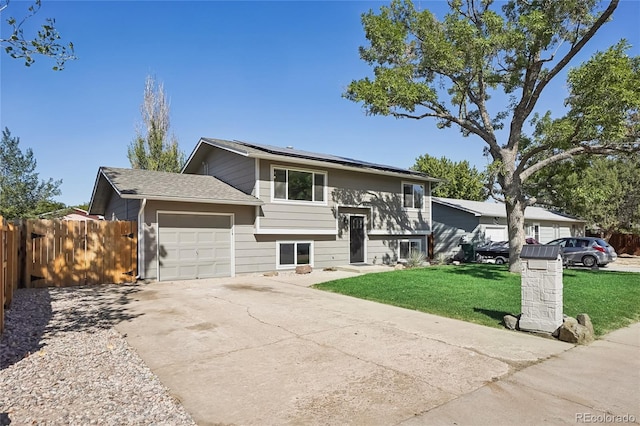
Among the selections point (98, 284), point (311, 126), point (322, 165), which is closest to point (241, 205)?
point (322, 165)

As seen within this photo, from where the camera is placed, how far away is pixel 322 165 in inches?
592

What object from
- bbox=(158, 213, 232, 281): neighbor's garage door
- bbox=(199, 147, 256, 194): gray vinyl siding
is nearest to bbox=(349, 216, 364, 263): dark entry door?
bbox=(199, 147, 256, 194): gray vinyl siding

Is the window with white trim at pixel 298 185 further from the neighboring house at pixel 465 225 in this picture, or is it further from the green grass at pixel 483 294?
the neighboring house at pixel 465 225

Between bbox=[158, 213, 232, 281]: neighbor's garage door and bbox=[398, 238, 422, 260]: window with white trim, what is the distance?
30.0ft

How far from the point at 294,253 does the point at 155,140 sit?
1934 cm

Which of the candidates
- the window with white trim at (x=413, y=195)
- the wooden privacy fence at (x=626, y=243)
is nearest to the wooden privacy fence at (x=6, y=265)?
the window with white trim at (x=413, y=195)

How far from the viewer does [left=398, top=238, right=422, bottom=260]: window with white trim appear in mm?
19119

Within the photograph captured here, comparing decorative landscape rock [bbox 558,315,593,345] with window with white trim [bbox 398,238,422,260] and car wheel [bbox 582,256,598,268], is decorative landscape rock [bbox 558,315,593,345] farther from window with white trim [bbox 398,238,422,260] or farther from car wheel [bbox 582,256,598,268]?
car wheel [bbox 582,256,598,268]

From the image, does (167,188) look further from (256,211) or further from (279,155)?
(279,155)

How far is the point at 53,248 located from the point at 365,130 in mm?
14207

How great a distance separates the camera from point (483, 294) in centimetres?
952

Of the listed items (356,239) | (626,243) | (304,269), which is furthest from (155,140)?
(626,243)

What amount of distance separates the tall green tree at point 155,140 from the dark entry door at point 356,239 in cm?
1698

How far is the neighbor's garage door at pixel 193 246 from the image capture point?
12.2 meters
